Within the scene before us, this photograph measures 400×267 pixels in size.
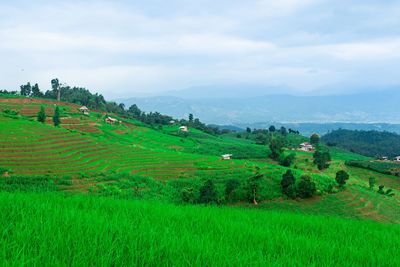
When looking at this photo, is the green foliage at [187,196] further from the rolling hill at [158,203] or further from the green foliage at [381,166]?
the green foliage at [381,166]

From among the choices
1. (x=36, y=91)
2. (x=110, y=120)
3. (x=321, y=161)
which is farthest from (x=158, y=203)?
(x=36, y=91)

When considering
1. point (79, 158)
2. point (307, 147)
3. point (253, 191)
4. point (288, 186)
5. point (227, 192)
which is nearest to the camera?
point (227, 192)

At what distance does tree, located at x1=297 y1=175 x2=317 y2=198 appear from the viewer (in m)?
47.3

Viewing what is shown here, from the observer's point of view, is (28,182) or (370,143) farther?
(370,143)

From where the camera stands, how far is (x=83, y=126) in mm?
75562

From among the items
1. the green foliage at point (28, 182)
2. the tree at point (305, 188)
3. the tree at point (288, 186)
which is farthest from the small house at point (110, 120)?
the tree at point (305, 188)

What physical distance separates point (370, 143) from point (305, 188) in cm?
14810

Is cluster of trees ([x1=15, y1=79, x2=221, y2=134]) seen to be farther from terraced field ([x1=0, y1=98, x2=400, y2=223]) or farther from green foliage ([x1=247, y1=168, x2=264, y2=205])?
green foliage ([x1=247, y1=168, x2=264, y2=205])

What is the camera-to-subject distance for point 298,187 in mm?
47938

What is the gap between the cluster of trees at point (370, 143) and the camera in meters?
152

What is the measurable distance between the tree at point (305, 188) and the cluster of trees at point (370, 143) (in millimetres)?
95448

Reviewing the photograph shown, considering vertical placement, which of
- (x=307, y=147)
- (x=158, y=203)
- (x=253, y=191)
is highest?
(x=158, y=203)

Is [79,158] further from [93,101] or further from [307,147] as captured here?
[307,147]

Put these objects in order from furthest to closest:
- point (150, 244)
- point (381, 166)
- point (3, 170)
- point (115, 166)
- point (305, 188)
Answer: point (381, 166) < point (115, 166) < point (305, 188) < point (3, 170) < point (150, 244)
